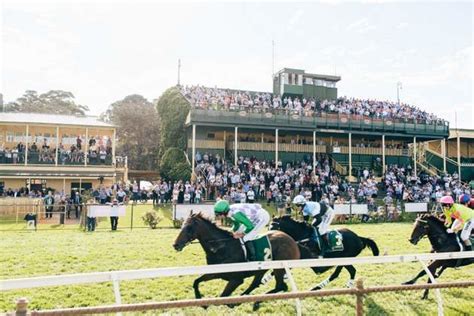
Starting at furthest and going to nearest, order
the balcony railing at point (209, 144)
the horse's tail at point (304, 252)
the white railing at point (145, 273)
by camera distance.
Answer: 1. the balcony railing at point (209, 144)
2. the horse's tail at point (304, 252)
3. the white railing at point (145, 273)

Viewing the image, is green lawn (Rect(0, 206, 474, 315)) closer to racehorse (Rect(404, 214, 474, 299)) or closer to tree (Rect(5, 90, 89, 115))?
racehorse (Rect(404, 214, 474, 299))

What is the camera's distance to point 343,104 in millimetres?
36750

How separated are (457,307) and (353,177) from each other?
27423 millimetres

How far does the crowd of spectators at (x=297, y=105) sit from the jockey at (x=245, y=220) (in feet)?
79.2

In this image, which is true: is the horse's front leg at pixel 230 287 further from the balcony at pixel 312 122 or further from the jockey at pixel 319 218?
the balcony at pixel 312 122

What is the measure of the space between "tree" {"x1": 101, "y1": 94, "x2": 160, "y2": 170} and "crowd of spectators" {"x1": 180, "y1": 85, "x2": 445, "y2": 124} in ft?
45.9

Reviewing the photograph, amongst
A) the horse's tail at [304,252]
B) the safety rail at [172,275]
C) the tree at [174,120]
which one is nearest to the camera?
the safety rail at [172,275]

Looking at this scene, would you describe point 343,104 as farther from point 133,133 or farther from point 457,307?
point 457,307

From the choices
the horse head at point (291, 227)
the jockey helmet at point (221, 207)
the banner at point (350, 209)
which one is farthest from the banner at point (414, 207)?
the jockey helmet at point (221, 207)

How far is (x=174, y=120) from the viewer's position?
34281 mm

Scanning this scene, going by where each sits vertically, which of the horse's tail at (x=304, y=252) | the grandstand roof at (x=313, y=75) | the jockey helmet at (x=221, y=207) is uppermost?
the grandstand roof at (x=313, y=75)

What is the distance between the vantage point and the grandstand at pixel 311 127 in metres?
31.9

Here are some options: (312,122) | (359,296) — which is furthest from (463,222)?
(312,122)

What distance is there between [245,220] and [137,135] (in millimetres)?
42672
